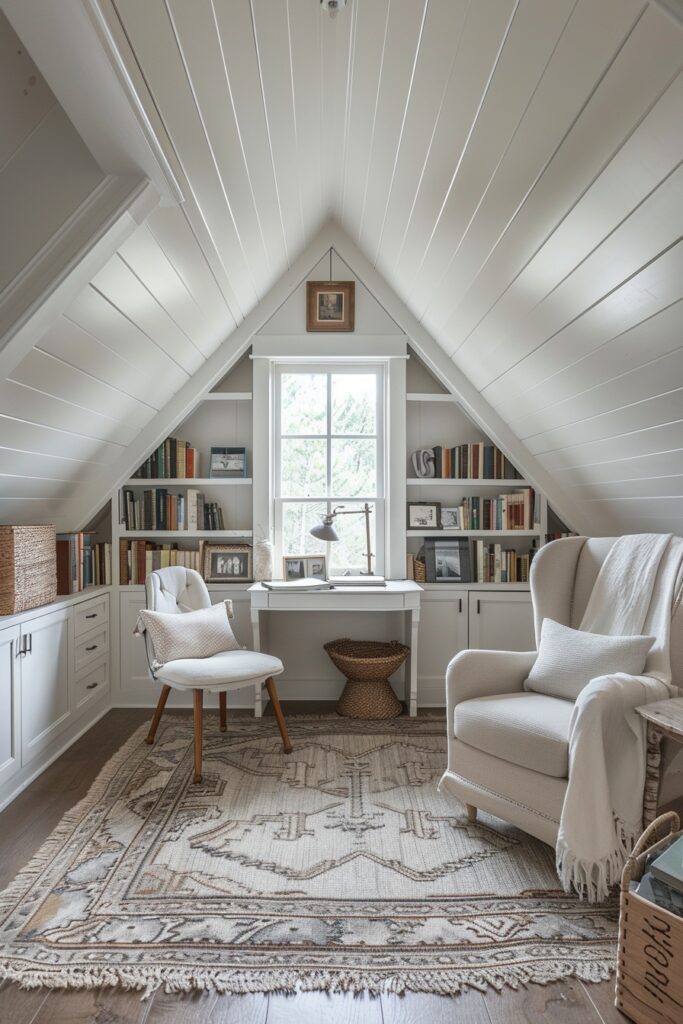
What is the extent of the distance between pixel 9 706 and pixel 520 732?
1.89 m

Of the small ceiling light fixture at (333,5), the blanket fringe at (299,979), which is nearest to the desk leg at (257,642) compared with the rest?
the blanket fringe at (299,979)

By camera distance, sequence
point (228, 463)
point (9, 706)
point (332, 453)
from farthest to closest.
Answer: point (332, 453)
point (228, 463)
point (9, 706)

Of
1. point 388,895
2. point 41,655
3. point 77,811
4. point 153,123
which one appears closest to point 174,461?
point 41,655

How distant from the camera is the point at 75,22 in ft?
Answer: 4.36

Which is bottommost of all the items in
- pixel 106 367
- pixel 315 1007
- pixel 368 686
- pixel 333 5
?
pixel 315 1007

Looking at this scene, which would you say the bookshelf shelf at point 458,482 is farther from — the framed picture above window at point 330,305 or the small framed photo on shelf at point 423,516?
the framed picture above window at point 330,305

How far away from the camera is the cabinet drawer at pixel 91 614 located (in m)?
3.25

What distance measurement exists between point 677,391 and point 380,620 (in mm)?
2271

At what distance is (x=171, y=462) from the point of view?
378 cm

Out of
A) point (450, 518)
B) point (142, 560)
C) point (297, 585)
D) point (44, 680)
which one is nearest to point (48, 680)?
point (44, 680)

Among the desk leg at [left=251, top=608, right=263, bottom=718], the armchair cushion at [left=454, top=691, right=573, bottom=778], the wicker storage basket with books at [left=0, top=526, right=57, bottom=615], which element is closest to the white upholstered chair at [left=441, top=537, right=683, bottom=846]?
the armchair cushion at [left=454, top=691, right=573, bottom=778]

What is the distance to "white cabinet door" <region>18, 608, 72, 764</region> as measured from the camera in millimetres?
2709

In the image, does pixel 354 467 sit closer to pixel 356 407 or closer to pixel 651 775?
pixel 356 407

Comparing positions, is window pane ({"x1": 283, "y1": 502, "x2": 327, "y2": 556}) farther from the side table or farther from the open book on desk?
the side table
